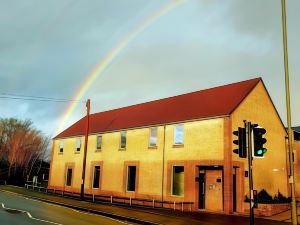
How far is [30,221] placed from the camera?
15.2m

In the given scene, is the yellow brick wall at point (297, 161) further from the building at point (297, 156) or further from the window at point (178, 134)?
the window at point (178, 134)

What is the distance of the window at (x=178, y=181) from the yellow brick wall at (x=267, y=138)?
4705 millimetres

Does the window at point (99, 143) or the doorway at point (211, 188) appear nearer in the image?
the doorway at point (211, 188)

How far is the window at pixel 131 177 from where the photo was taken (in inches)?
1217

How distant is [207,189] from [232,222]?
270 inches

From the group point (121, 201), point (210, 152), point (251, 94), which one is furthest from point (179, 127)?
point (121, 201)

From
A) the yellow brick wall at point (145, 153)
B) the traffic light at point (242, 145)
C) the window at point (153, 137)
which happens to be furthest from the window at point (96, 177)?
the traffic light at point (242, 145)

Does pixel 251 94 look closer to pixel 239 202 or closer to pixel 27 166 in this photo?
pixel 239 202

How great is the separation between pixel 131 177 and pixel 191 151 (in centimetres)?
787

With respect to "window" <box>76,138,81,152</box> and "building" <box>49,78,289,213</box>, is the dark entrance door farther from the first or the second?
"window" <box>76,138,81,152</box>

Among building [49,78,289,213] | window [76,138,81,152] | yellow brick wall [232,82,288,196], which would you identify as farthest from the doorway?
window [76,138,81,152]

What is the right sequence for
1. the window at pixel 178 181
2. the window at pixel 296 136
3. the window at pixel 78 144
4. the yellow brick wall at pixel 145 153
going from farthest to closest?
1. the window at pixel 78 144
2. the window at pixel 296 136
3. the window at pixel 178 181
4. the yellow brick wall at pixel 145 153

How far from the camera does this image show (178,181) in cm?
2659

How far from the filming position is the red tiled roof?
86.0ft
